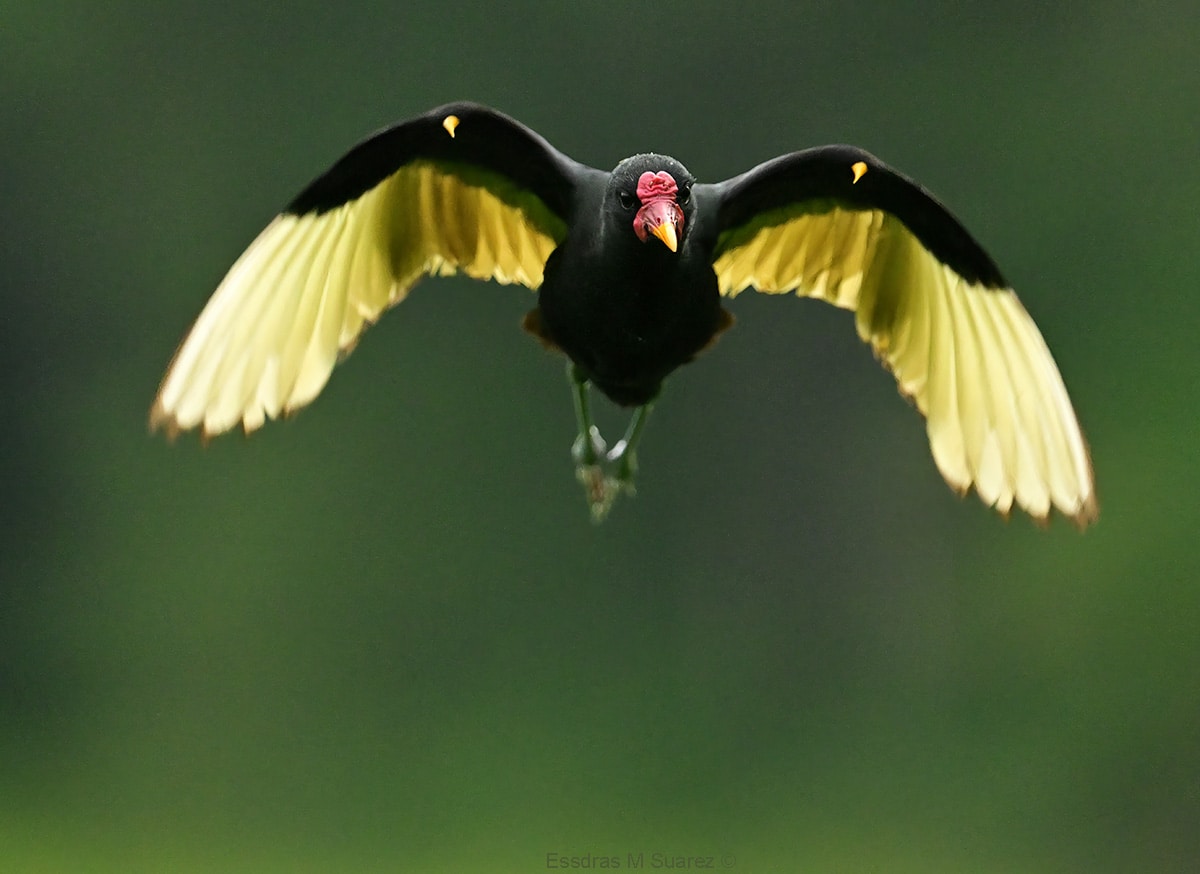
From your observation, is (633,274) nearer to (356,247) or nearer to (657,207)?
(657,207)

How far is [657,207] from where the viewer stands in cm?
272

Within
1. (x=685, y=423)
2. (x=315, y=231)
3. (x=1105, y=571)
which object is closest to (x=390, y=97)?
(x=685, y=423)

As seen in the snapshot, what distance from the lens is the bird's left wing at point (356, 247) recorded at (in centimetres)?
300

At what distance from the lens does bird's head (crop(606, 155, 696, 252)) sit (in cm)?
271

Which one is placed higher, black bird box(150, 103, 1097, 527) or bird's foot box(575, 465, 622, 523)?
black bird box(150, 103, 1097, 527)

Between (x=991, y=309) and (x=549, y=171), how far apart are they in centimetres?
95

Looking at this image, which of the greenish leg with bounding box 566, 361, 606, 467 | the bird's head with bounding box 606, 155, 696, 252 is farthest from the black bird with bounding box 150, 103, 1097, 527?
the greenish leg with bounding box 566, 361, 606, 467

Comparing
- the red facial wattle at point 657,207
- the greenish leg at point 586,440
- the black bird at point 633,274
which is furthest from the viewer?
the greenish leg at point 586,440

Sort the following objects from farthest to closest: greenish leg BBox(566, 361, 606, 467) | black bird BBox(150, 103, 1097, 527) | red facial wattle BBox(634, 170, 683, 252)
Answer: greenish leg BBox(566, 361, 606, 467)
black bird BBox(150, 103, 1097, 527)
red facial wattle BBox(634, 170, 683, 252)

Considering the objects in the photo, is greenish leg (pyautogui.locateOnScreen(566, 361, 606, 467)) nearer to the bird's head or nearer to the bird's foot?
the bird's foot

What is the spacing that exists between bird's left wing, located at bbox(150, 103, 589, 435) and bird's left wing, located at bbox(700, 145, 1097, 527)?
40cm

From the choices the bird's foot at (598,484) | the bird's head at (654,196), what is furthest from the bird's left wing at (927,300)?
the bird's foot at (598,484)

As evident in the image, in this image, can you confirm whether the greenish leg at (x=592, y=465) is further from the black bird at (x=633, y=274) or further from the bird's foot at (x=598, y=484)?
the black bird at (x=633, y=274)

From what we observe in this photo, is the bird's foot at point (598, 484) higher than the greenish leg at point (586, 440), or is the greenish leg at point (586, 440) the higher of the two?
the greenish leg at point (586, 440)
